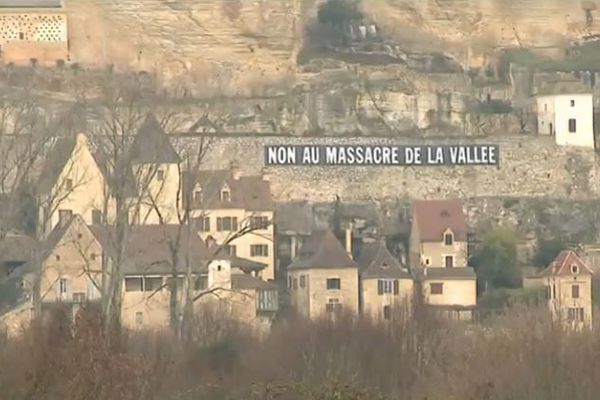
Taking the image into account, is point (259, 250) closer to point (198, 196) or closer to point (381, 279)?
point (381, 279)

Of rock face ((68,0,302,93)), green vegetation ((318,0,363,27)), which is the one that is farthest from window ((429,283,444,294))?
green vegetation ((318,0,363,27))

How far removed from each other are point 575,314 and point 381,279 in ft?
39.4

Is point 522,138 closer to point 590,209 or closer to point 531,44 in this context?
point 590,209

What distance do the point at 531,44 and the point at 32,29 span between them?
17661 millimetres

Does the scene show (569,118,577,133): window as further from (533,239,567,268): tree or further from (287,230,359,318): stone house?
(287,230,359,318): stone house

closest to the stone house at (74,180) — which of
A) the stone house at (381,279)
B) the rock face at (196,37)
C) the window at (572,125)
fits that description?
the stone house at (381,279)

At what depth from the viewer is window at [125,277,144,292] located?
70.6 metres

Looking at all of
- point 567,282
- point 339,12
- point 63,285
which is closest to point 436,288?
point 567,282

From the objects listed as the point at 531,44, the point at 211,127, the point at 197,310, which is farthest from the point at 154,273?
the point at 531,44

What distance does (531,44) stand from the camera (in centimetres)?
10562

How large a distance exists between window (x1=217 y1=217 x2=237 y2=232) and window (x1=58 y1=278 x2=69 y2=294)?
11.2m

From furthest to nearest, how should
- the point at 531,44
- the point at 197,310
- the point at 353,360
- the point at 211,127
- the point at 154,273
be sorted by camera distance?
the point at 531,44 → the point at 211,127 → the point at 154,273 → the point at 197,310 → the point at 353,360

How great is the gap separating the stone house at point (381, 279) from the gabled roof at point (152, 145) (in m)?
5.80

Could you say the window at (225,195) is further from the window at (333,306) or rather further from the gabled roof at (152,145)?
the window at (333,306)
